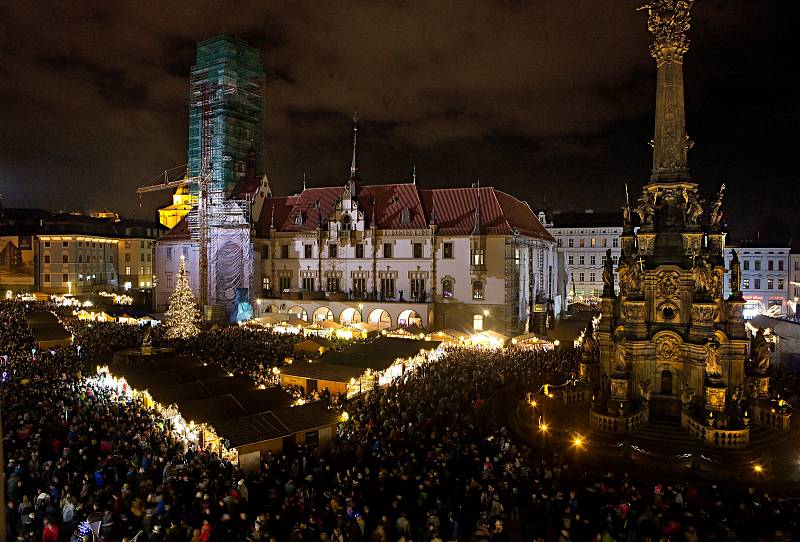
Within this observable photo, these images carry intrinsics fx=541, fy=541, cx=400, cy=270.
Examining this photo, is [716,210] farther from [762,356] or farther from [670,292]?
[762,356]

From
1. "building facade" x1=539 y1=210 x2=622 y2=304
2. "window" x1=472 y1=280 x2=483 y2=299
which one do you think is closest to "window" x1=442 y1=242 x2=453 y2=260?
"window" x1=472 y1=280 x2=483 y2=299

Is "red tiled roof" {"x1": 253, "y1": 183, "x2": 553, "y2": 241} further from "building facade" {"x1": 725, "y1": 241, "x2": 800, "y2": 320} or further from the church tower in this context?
"building facade" {"x1": 725, "y1": 241, "x2": 800, "y2": 320}

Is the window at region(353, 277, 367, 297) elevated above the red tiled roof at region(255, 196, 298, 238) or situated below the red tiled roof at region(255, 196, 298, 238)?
below

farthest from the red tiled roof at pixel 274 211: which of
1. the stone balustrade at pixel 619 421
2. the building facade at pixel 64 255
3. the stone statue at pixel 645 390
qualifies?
the stone statue at pixel 645 390

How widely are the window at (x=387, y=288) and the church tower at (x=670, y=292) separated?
29.2 m

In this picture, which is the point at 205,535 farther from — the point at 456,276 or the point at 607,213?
the point at 607,213

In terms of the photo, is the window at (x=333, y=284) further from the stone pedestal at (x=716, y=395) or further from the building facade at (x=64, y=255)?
the stone pedestal at (x=716, y=395)

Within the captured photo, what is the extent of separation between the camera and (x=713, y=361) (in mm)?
18281

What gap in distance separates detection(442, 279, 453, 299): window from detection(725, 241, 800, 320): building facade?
130 ft

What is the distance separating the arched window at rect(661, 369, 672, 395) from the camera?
20.6 m

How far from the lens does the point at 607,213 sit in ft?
268

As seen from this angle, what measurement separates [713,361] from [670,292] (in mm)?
3098

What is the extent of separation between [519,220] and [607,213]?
1465 inches

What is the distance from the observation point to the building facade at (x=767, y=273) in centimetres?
6631
